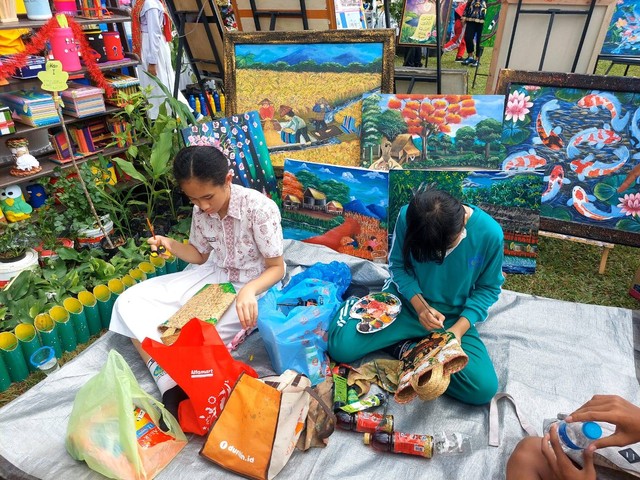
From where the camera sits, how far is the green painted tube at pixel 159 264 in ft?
9.39

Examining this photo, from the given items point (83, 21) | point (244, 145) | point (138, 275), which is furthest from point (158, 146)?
point (83, 21)

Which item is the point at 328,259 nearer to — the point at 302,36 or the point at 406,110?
the point at 406,110

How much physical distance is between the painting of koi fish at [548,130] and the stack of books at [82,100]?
325cm

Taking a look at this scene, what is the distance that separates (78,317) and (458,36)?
8.42m

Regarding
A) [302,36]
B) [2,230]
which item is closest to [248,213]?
[302,36]

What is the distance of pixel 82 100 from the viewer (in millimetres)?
3518

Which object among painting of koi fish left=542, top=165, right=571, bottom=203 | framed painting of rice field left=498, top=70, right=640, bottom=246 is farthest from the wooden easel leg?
painting of koi fish left=542, top=165, right=571, bottom=203

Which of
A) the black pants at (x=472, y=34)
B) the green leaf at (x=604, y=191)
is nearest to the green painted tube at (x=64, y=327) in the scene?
the green leaf at (x=604, y=191)

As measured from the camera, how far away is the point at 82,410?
1659mm

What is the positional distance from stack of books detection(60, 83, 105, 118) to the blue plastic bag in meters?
2.37

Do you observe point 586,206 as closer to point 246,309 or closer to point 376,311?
point 376,311

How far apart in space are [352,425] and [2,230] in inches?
104

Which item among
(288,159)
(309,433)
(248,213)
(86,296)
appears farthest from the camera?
(288,159)

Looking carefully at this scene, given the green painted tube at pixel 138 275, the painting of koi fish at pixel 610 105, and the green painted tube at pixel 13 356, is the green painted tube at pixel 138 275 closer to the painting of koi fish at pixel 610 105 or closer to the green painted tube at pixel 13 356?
the green painted tube at pixel 13 356
